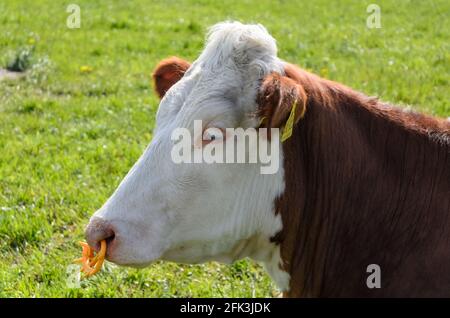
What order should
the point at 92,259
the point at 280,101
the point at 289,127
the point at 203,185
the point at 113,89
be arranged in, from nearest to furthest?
1. the point at 280,101
2. the point at 289,127
3. the point at 203,185
4. the point at 92,259
5. the point at 113,89

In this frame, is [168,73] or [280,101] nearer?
[280,101]

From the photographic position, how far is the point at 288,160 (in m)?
3.48

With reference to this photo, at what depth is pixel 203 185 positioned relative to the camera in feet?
11.3

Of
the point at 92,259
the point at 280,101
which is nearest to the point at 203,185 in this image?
the point at 280,101

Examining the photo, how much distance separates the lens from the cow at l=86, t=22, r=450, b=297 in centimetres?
343

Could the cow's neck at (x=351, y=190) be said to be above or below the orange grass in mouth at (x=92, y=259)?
above

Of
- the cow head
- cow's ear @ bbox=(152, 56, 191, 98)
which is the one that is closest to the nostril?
the cow head

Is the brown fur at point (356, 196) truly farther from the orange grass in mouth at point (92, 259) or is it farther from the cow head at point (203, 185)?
the orange grass in mouth at point (92, 259)

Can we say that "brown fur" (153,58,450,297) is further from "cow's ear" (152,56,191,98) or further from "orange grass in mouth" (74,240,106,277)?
"orange grass in mouth" (74,240,106,277)

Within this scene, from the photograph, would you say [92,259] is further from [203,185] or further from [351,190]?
[351,190]

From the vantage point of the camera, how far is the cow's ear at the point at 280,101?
10.4 ft

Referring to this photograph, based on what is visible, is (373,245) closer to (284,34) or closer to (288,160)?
(288,160)

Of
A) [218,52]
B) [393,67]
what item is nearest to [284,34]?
[393,67]

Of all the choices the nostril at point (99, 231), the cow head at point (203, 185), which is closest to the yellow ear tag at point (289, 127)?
the cow head at point (203, 185)
